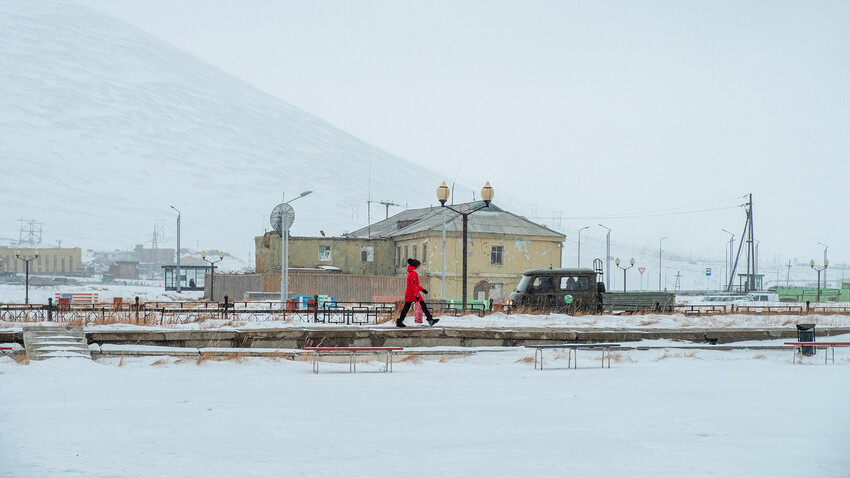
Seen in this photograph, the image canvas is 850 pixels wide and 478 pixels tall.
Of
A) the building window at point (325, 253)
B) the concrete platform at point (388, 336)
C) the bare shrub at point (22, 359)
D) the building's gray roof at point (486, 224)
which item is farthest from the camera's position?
the building window at point (325, 253)

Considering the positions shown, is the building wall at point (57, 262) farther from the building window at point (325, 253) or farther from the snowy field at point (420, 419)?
the snowy field at point (420, 419)

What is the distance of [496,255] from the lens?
165 feet

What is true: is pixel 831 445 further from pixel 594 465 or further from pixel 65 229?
pixel 65 229

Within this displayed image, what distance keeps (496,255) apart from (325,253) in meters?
12.1

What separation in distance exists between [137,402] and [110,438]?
232 cm

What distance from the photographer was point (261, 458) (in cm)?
716

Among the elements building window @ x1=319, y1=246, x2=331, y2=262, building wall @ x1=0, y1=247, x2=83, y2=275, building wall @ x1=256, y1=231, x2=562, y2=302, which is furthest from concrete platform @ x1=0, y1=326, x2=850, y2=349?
building wall @ x1=0, y1=247, x2=83, y2=275

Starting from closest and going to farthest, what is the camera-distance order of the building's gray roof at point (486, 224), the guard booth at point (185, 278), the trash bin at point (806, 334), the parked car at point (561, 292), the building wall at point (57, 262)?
1. the trash bin at point (806, 334)
2. the parked car at point (561, 292)
3. the building's gray roof at point (486, 224)
4. the guard booth at point (185, 278)
5. the building wall at point (57, 262)

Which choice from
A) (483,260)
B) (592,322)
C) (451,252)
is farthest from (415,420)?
(483,260)

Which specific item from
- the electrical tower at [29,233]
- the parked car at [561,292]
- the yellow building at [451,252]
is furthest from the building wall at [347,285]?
the electrical tower at [29,233]

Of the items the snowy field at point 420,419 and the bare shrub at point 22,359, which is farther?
the bare shrub at point 22,359

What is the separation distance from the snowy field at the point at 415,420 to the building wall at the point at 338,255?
3985 cm

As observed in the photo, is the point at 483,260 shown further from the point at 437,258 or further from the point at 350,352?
the point at 350,352

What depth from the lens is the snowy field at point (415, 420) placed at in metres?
6.91
